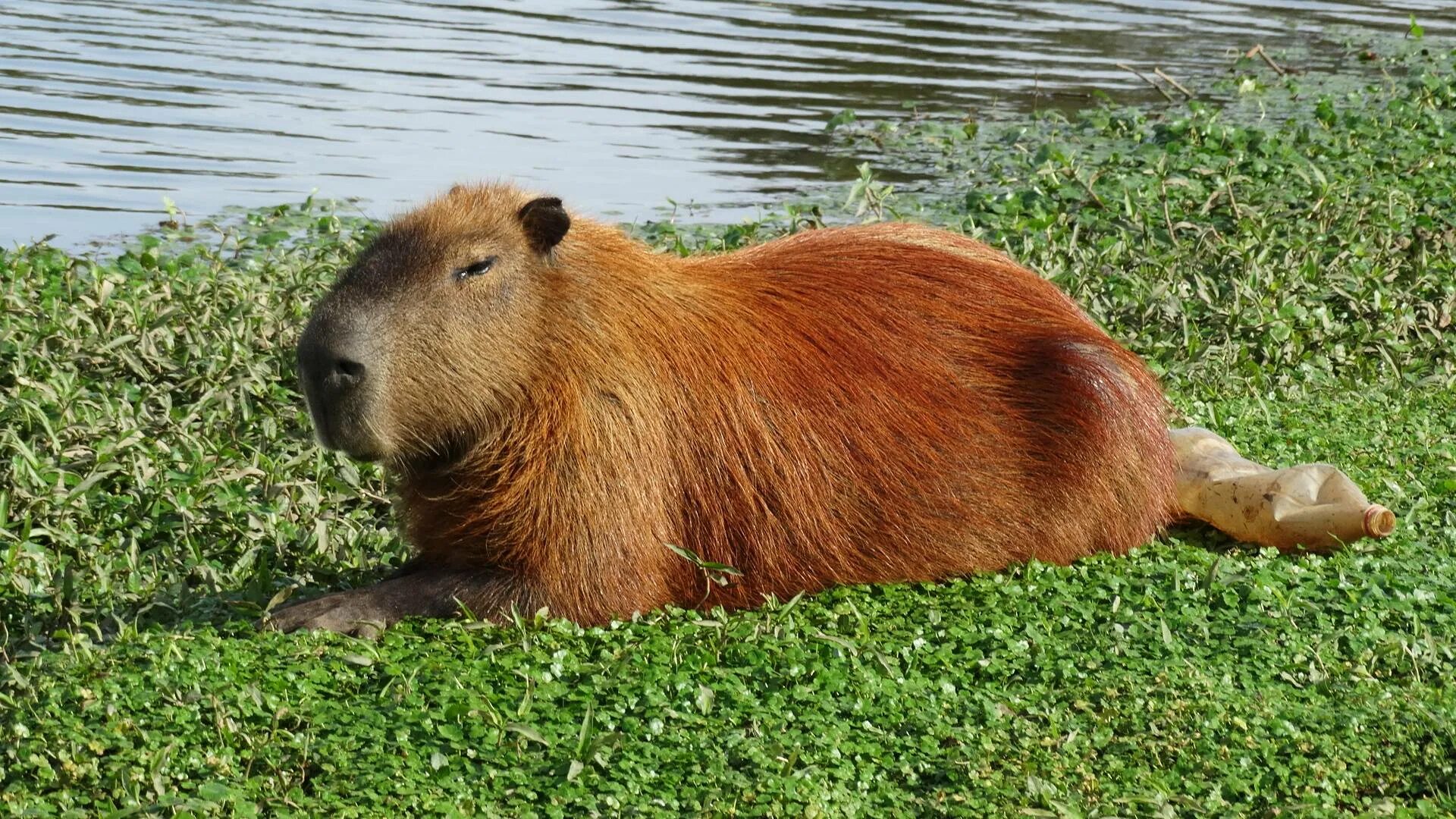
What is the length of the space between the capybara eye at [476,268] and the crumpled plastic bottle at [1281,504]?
6.58ft

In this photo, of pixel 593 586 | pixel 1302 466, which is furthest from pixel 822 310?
pixel 1302 466

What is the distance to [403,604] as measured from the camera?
4.00 m

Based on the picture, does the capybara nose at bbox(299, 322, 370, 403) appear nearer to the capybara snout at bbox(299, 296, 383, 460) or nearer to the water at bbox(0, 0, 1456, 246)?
the capybara snout at bbox(299, 296, 383, 460)

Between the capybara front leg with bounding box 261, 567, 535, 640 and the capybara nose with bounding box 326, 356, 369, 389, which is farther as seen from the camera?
the capybara front leg with bounding box 261, 567, 535, 640

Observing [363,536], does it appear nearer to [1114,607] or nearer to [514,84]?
[1114,607]

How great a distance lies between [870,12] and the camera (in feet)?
54.2

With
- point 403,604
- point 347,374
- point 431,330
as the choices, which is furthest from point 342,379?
point 403,604

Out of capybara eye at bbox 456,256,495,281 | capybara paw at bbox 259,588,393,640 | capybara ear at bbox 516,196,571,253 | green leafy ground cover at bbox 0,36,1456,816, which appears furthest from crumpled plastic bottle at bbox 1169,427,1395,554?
capybara paw at bbox 259,588,393,640

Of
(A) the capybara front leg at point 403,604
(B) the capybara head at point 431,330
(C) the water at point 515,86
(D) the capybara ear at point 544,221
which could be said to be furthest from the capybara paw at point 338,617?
(C) the water at point 515,86

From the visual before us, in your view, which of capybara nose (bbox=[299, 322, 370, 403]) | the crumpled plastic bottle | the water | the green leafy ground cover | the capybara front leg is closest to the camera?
the green leafy ground cover

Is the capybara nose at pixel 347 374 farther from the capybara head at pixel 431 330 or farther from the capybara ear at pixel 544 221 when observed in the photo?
the capybara ear at pixel 544 221

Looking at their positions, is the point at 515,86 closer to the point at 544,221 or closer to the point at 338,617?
the point at 544,221

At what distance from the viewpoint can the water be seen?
32.4ft

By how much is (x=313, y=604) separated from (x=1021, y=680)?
5.32 ft
